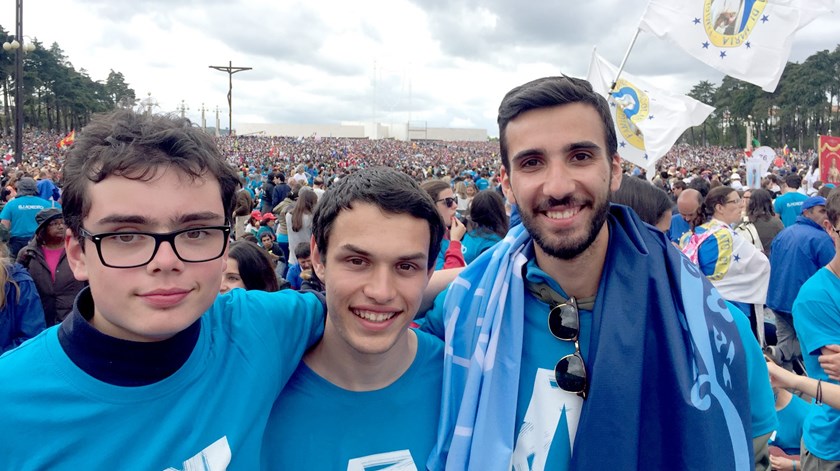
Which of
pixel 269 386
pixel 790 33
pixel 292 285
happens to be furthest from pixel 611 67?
pixel 269 386

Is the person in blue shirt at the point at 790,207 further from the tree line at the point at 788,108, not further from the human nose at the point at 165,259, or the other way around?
the tree line at the point at 788,108

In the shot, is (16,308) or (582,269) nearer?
(582,269)

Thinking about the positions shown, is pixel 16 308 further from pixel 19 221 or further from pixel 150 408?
pixel 19 221

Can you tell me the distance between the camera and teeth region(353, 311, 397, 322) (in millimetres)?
1600

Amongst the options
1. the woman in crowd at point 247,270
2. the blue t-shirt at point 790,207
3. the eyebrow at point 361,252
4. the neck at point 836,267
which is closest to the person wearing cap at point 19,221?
the woman in crowd at point 247,270

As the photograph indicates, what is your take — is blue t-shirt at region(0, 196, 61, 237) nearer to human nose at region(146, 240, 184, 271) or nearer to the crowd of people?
the crowd of people

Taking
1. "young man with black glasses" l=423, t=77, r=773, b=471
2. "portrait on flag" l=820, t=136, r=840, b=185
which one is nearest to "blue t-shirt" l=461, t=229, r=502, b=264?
"young man with black glasses" l=423, t=77, r=773, b=471

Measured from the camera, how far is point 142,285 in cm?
127

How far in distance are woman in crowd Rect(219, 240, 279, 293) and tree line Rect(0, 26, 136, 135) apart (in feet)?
151

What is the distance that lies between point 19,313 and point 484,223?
3426 millimetres

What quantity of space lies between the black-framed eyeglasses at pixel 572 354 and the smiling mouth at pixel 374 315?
0.49m

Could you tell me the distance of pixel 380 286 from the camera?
1571 millimetres

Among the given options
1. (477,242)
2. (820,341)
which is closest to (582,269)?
(820,341)

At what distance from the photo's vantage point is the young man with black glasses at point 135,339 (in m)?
1.20
